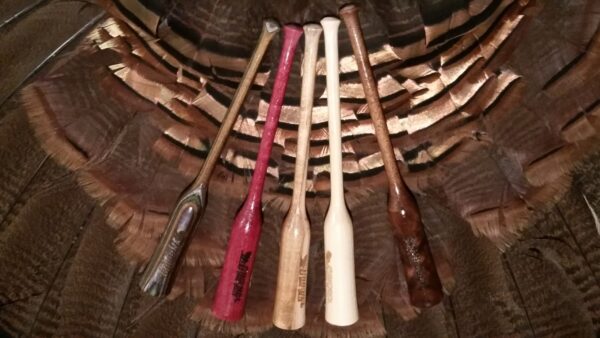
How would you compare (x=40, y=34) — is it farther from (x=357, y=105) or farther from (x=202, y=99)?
(x=357, y=105)

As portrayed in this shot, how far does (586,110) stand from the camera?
593 mm

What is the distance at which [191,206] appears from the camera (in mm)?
588

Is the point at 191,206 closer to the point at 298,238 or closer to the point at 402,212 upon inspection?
the point at 298,238

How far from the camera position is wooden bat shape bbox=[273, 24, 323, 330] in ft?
1.95

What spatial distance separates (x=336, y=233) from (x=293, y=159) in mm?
95

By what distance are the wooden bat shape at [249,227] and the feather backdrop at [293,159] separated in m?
0.03

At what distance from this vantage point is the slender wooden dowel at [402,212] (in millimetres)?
583

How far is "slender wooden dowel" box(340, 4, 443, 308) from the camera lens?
58 centimetres

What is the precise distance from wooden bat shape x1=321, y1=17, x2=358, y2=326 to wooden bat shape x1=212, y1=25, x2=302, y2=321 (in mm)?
45

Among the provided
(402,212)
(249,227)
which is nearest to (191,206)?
(249,227)

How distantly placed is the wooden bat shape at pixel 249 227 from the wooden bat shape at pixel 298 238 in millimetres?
22

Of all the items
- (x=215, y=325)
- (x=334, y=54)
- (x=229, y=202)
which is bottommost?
(x=215, y=325)

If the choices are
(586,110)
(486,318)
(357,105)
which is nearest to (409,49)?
(357,105)

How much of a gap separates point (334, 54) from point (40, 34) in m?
0.32
